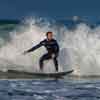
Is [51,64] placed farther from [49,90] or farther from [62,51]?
[49,90]

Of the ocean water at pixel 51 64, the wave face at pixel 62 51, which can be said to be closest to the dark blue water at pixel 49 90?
the ocean water at pixel 51 64

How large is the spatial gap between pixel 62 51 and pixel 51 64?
121 inches

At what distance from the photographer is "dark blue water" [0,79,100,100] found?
40.4 feet

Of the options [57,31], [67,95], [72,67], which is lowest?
[67,95]

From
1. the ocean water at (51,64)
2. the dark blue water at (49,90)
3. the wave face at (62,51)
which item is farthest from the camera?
the wave face at (62,51)

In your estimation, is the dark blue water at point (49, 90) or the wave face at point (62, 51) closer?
the dark blue water at point (49, 90)

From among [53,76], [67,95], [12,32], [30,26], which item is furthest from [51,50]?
[12,32]

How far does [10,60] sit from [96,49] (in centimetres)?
439

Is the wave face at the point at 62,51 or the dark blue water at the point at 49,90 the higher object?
the wave face at the point at 62,51

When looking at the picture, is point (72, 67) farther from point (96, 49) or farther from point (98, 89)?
point (98, 89)

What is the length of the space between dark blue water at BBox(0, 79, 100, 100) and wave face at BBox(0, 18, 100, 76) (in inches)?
136

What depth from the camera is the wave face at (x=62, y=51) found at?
20750 mm

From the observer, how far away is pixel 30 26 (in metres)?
28.2

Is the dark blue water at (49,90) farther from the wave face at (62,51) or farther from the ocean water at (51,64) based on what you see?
the wave face at (62,51)
